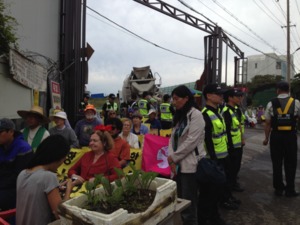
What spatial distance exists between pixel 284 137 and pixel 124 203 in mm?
4551

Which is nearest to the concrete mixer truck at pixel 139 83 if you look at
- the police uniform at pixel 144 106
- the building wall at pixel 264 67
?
the police uniform at pixel 144 106

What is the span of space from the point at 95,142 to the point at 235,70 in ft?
89.6

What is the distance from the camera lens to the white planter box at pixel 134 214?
1.96 meters

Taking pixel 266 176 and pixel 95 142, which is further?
pixel 266 176

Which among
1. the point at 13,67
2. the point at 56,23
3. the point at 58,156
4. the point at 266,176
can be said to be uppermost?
the point at 56,23

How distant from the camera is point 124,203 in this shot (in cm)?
237

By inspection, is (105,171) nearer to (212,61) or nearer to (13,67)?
(13,67)

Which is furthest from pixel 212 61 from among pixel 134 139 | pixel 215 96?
pixel 215 96

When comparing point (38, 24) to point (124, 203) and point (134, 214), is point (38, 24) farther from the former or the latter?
point (134, 214)

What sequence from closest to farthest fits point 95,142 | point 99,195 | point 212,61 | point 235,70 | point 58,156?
point 99,195 < point 58,156 < point 95,142 < point 212,61 < point 235,70

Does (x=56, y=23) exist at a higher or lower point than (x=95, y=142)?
higher

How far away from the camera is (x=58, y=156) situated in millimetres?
2879

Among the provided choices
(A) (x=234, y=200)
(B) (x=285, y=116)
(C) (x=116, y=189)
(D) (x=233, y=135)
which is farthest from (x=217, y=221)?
(C) (x=116, y=189)

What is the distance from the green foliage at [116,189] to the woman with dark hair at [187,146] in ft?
4.10
